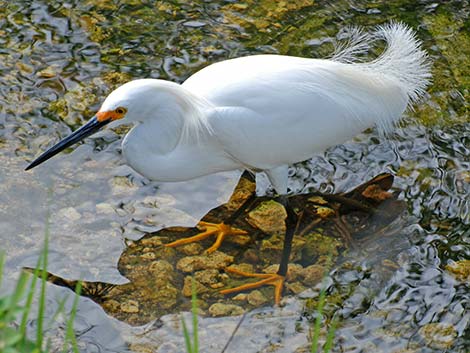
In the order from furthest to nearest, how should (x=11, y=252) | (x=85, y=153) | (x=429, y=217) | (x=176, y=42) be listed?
(x=176, y=42)
(x=85, y=153)
(x=429, y=217)
(x=11, y=252)

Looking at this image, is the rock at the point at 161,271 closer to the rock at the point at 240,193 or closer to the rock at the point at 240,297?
the rock at the point at 240,297

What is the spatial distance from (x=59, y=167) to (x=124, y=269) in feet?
2.59

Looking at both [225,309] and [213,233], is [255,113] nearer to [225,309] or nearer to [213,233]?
[213,233]

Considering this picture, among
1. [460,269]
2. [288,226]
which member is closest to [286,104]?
[288,226]

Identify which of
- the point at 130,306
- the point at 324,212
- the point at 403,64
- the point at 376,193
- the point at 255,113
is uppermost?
the point at 403,64

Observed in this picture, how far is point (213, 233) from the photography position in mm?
4125

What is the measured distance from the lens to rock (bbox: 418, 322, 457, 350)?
136 inches

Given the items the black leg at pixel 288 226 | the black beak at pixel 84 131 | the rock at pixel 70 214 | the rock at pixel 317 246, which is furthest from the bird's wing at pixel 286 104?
the rock at pixel 70 214

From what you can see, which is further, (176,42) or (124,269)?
(176,42)

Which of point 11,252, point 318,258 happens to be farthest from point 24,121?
point 318,258

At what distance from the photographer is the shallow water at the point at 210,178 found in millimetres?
3578

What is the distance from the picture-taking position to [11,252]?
3.83 m

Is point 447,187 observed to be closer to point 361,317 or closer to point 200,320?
point 361,317

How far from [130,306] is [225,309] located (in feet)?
1.40
